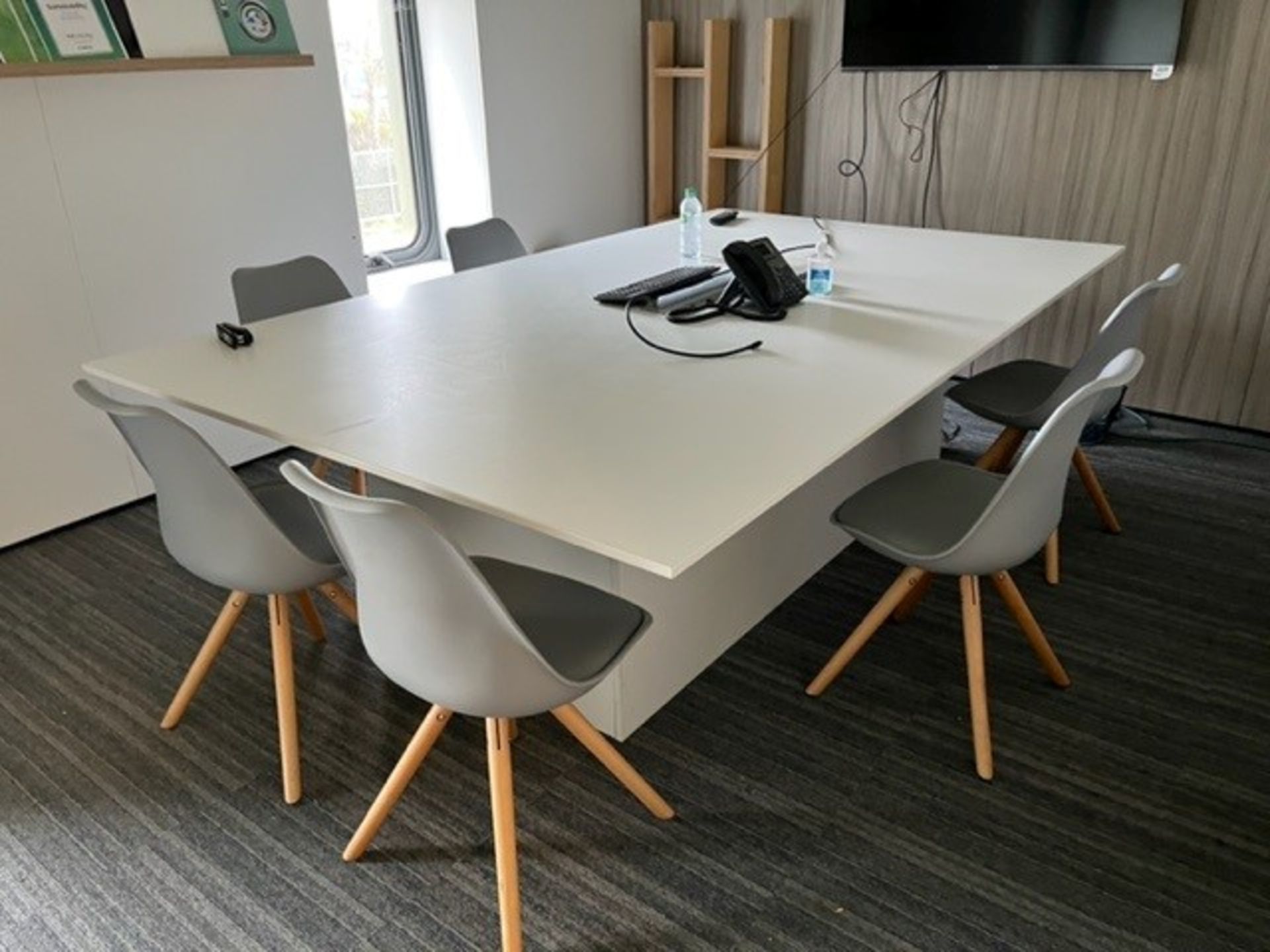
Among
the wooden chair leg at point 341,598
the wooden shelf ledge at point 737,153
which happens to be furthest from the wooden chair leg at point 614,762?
the wooden shelf ledge at point 737,153

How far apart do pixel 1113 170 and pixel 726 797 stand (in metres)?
3.03

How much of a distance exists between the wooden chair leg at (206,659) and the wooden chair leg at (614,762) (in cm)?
77

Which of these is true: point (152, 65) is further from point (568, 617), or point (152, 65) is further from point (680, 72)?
point (680, 72)

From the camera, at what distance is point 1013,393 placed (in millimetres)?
2826

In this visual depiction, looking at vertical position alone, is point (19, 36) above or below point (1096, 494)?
above

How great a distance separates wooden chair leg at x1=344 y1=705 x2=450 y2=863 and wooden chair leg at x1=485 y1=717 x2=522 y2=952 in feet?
0.56

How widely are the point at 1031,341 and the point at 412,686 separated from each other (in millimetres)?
3458

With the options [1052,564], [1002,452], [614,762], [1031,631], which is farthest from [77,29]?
[1052,564]

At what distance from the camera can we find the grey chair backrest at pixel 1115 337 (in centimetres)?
239

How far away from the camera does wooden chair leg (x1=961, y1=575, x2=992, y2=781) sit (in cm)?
203

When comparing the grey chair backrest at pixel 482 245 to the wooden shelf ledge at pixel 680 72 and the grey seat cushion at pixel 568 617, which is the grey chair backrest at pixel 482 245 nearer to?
the wooden shelf ledge at pixel 680 72

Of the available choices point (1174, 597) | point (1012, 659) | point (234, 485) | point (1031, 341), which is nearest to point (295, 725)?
point (234, 485)

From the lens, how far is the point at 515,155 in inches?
169

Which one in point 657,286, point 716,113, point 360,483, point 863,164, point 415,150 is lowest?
point 360,483
